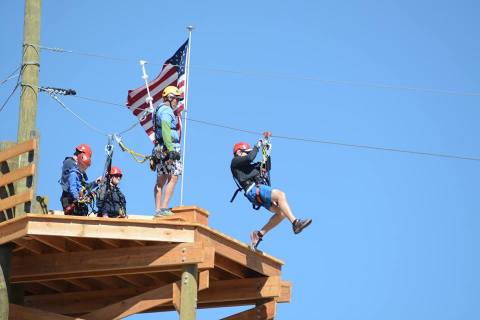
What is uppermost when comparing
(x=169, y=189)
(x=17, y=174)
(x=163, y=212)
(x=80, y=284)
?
(x=17, y=174)

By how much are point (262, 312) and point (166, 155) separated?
349 cm

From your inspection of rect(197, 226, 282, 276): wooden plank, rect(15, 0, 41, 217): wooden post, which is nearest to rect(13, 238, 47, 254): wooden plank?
rect(15, 0, 41, 217): wooden post

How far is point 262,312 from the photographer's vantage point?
907 inches

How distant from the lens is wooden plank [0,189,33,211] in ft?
68.2

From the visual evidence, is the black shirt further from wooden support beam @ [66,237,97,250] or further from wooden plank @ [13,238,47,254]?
wooden plank @ [13,238,47,254]

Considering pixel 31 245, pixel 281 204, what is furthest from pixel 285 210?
pixel 31 245

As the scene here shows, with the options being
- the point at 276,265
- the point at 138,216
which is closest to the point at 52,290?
the point at 138,216

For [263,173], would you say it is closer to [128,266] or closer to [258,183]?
[258,183]

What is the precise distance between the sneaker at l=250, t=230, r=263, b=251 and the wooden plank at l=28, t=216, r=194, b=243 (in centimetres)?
170

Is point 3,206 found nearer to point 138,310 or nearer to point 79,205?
point 79,205

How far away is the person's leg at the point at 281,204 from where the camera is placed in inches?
838

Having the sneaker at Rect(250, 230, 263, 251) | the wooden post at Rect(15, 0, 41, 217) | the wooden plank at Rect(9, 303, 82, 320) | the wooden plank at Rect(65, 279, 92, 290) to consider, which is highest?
the wooden post at Rect(15, 0, 41, 217)

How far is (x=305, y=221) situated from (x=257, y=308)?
285 cm

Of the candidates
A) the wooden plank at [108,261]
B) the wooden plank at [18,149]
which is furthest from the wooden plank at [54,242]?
the wooden plank at [18,149]
